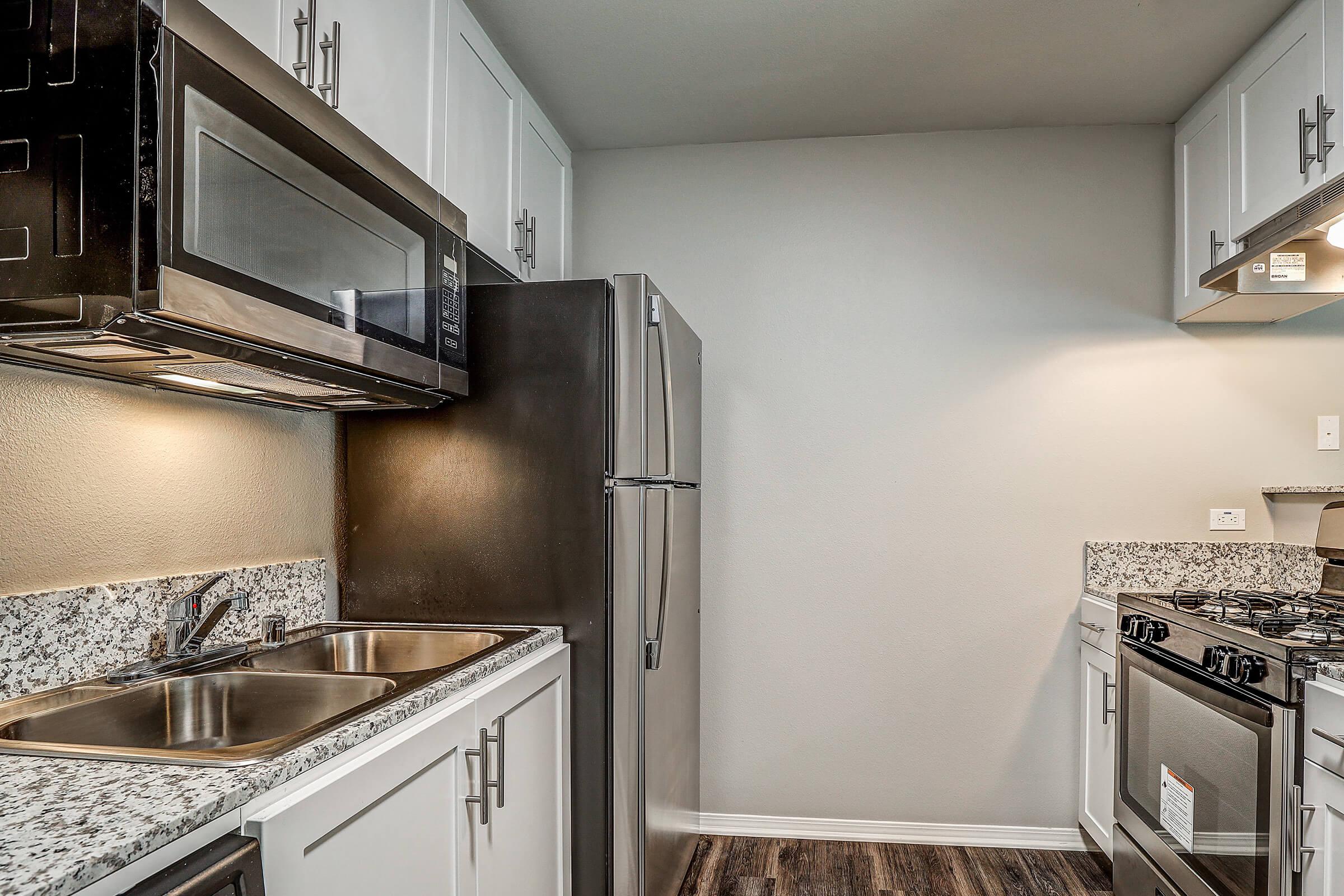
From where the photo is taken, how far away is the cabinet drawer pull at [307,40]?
60.1 inches

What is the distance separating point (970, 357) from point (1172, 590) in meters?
1.01

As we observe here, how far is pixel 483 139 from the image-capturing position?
92.9 inches

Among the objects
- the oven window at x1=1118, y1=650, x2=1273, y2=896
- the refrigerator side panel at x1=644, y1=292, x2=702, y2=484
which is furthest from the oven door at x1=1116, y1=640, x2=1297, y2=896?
the refrigerator side panel at x1=644, y1=292, x2=702, y2=484

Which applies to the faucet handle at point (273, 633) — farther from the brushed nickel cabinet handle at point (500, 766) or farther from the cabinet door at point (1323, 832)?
the cabinet door at point (1323, 832)

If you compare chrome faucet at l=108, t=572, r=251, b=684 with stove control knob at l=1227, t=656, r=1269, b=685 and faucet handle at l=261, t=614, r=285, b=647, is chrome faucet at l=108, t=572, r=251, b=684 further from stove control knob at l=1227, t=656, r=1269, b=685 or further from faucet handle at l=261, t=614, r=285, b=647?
stove control knob at l=1227, t=656, r=1269, b=685

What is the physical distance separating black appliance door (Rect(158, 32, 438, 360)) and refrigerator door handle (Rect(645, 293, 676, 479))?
0.65 metres

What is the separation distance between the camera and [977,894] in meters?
2.63

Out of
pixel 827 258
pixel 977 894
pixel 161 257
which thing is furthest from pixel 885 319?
pixel 161 257

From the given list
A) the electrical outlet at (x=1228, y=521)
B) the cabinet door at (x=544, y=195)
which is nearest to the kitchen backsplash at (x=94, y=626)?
the cabinet door at (x=544, y=195)

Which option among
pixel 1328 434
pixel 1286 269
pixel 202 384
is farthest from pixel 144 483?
pixel 1328 434

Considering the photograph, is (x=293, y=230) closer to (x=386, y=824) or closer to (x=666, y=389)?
(x=386, y=824)

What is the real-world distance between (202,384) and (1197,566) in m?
2.96

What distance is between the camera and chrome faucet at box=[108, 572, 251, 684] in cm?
152

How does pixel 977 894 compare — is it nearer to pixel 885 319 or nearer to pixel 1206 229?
pixel 885 319
